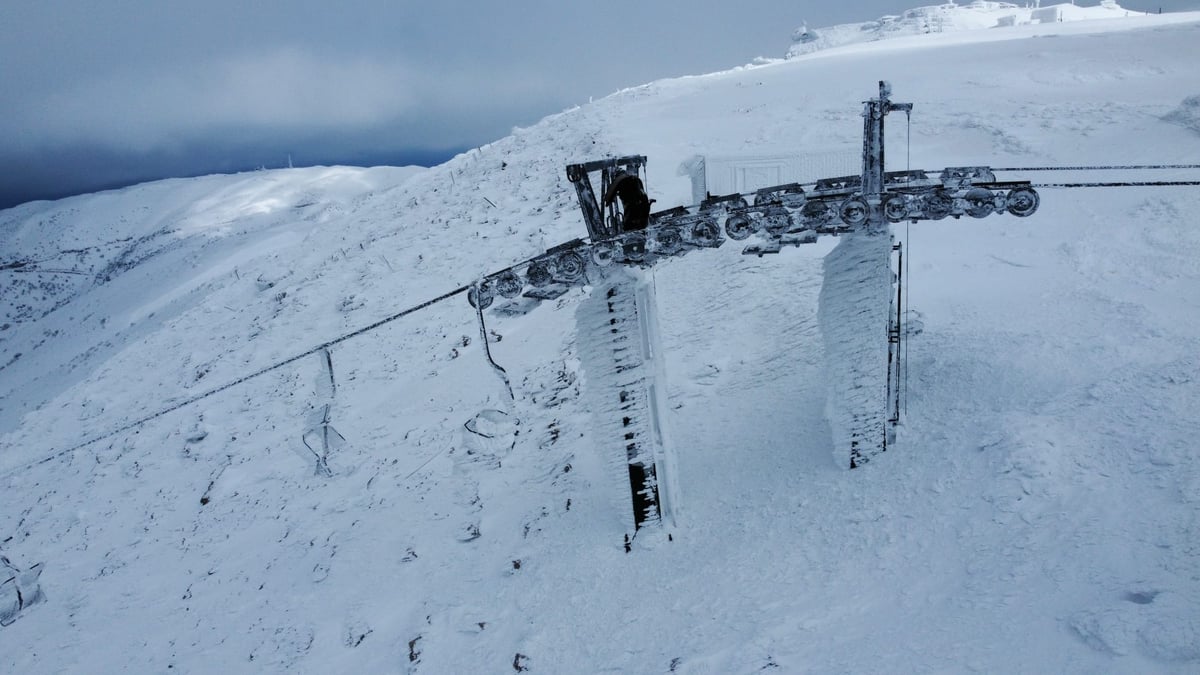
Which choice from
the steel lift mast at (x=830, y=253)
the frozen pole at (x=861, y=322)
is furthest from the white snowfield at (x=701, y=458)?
the steel lift mast at (x=830, y=253)

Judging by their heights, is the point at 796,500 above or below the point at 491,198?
below

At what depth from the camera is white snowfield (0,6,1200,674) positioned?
22.8 feet

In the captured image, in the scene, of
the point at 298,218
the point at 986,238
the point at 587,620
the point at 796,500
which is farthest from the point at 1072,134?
the point at 298,218

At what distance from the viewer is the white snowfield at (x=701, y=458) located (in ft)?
22.8

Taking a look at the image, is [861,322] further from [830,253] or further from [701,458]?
[701,458]

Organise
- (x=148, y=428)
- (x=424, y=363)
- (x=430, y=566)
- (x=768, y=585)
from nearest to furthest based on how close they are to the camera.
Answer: (x=768, y=585), (x=430, y=566), (x=424, y=363), (x=148, y=428)

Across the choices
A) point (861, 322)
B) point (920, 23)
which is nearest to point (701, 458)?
point (861, 322)

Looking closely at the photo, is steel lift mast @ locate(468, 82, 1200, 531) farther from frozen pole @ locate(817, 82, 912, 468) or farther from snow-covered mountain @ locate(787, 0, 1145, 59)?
snow-covered mountain @ locate(787, 0, 1145, 59)

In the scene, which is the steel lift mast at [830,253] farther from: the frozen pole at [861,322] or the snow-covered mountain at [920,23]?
the snow-covered mountain at [920,23]

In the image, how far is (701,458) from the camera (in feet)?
34.9

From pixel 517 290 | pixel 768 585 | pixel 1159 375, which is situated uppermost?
pixel 517 290

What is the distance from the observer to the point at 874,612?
6859 mm

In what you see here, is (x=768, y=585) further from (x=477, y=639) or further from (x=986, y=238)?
(x=986, y=238)

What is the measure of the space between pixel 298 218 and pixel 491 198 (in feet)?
125
